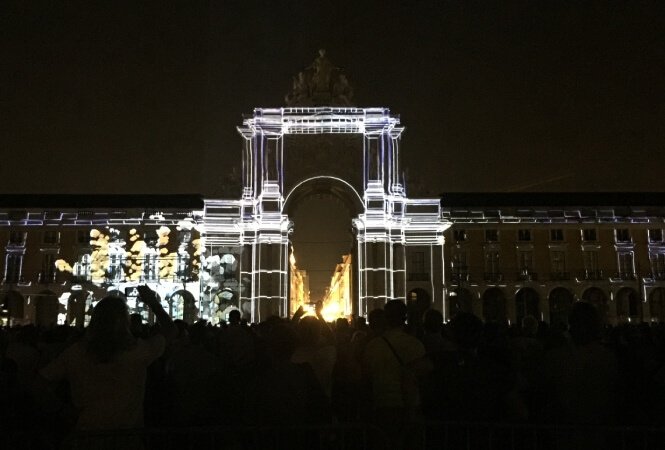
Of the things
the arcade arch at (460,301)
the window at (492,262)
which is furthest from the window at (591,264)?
the arcade arch at (460,301)

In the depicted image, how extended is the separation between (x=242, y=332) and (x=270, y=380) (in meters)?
5.46

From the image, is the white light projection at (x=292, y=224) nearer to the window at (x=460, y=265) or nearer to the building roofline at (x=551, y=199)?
the window at (x=460, y=265)

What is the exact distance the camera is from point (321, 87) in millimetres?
62719

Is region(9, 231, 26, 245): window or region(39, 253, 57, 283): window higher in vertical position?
region(9, 231, 26, 245): window

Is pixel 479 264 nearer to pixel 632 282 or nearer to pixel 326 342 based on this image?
pixel 632 282

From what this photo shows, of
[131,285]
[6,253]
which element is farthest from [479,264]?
[6,253]

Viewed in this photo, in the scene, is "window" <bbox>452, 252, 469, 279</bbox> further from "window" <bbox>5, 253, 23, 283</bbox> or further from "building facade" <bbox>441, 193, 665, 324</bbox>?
"window" <bbox>5, 253, 23, 283</bbox>

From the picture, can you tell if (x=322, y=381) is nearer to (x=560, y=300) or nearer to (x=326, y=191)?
(x=326, y=191)

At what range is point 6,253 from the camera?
207ft

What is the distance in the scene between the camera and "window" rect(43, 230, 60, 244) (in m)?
63.5

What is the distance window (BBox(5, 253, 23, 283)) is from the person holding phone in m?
60.8

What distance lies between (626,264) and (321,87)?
30.8m

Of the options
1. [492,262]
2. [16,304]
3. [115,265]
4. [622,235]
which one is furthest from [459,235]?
[16,304]

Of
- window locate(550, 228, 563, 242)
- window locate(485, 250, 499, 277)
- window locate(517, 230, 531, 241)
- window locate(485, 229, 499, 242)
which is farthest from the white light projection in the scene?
window locate(550, 228, 563, 242)
